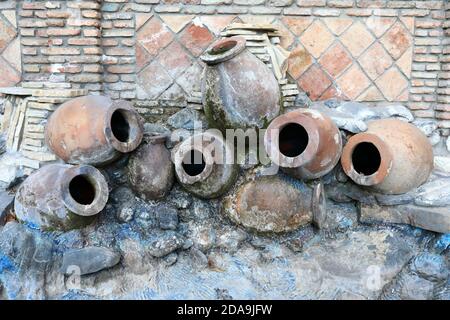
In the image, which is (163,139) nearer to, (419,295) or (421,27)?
(419,295)

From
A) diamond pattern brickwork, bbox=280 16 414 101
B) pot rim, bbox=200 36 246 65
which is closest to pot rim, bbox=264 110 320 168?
pot rim, bbox=200 36 246 65

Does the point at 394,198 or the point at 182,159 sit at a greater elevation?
the point at 182,159

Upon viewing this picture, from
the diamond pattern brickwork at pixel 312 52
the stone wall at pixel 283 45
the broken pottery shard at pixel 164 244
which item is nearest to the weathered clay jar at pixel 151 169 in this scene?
the broken pottery shard at pixel 164 244

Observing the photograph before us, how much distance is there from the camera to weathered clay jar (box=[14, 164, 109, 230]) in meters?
2.81

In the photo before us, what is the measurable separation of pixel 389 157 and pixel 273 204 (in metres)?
0.92

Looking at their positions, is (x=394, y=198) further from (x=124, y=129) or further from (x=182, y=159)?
(x=124, y=129)

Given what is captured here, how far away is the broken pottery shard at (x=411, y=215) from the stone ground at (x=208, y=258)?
67mm

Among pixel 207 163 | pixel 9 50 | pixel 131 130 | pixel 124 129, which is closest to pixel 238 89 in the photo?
pixel 207 163

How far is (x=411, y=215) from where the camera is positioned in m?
3.13

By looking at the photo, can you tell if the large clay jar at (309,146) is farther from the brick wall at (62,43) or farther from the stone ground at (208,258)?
the brick wall at (62,43)

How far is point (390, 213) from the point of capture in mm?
3211

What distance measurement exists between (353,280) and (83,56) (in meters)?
2.90

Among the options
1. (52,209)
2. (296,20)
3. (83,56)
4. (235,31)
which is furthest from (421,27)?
(52,209)

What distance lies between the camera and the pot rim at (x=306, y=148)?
8.89 feet
